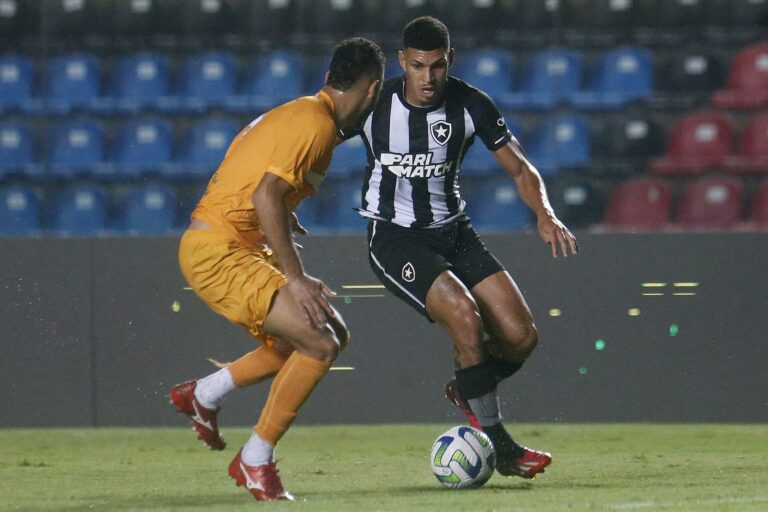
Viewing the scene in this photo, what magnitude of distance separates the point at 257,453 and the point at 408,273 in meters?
1.12

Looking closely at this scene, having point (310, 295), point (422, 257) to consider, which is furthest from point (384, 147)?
point (310, 295)

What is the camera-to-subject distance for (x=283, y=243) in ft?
14.9

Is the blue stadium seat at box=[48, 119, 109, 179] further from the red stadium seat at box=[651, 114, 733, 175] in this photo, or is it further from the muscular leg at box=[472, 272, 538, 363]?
the muscular leg at box=[472, 272, 538, 363]

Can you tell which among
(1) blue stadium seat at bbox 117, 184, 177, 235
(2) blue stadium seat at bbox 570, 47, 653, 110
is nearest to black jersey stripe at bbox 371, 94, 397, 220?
(1) blue stadium seat at bbox 117, 184, 177, 235

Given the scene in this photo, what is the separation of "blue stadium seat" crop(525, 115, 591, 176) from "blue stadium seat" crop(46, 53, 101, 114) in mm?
2982

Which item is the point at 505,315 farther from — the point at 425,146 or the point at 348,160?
the point at 348,160

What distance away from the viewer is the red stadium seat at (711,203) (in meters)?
7.88

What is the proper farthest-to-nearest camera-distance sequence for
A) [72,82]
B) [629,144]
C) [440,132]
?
[72,82], [629,144], [440,132]

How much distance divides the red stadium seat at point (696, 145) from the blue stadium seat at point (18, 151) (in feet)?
12.9

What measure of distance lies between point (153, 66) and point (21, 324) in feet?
7.29

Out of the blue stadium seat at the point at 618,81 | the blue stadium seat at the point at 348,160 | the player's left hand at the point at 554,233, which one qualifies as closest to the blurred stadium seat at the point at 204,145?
the blue stadium seat at the point at 348,160

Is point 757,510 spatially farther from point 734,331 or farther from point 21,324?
point 21,324

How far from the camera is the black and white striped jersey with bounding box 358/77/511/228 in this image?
18.4ft

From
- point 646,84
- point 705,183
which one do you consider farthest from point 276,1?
point 705,183
